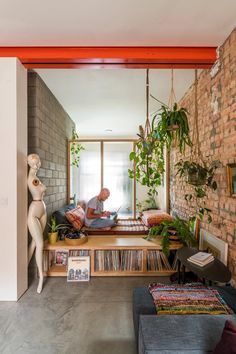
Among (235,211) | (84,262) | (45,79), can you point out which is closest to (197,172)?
(235,211)

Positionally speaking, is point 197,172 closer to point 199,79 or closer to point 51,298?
point 199,79

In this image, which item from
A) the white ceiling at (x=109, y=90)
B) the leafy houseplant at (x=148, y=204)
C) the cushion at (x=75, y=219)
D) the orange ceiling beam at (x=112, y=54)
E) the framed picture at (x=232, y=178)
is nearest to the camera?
the framed picture at (x=232, y=178)

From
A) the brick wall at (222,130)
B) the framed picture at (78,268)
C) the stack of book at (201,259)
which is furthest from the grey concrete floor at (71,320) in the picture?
the brick wall at (222,130)

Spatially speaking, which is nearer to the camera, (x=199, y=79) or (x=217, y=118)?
(x=217, y=118)

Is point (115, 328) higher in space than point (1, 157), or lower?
lower

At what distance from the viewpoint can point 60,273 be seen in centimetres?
283

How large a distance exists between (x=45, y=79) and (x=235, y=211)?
290 centimetres

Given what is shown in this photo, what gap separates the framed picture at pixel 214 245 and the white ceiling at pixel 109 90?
2.16 metres

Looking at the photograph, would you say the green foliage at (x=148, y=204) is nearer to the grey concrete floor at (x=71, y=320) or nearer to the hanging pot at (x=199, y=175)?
the grey concrete floor at (x=71, y=320)

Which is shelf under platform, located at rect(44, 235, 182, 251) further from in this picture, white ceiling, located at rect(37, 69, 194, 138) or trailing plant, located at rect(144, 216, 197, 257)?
white ceiling, located at rect(37, 69, 194, 138)

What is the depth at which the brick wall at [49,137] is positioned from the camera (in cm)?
279

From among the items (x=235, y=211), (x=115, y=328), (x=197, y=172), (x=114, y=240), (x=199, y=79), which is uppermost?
(x=199, y=79)

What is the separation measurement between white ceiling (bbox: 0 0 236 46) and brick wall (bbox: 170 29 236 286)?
34 cm

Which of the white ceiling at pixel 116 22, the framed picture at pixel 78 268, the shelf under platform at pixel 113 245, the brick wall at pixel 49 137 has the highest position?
the white ceiling at pixel 116 22
